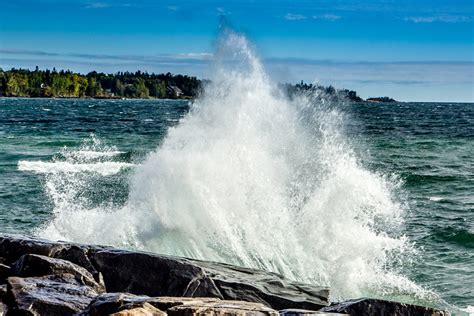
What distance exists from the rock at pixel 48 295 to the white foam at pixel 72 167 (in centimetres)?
2039

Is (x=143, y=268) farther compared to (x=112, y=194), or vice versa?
(x=112, y=194)

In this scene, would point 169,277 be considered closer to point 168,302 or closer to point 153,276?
point 153,276

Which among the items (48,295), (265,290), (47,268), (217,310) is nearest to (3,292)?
(48,295)

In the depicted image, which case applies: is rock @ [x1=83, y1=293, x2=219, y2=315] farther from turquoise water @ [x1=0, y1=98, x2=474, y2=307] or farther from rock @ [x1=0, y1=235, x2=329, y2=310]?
turquoise water @ [x1=0, y1=98, x2=474, y2=307]

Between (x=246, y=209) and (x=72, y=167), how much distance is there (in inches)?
698

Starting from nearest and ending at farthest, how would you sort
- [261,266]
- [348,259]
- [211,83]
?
[261,266] < [348,259] < [211,83]

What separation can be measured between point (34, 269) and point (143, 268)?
1.26m

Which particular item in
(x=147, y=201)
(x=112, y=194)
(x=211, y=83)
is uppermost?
(x=211, y=83)

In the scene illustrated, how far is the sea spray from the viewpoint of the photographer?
13867 millimetres

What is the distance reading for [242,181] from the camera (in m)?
15.3

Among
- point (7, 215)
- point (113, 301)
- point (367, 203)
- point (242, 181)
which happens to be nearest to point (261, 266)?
point (242, 181)

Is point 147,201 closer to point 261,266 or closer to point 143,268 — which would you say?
point 261,266

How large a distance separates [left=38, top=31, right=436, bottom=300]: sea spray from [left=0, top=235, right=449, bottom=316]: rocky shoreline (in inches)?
132

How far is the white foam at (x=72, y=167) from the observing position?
1159 inches
